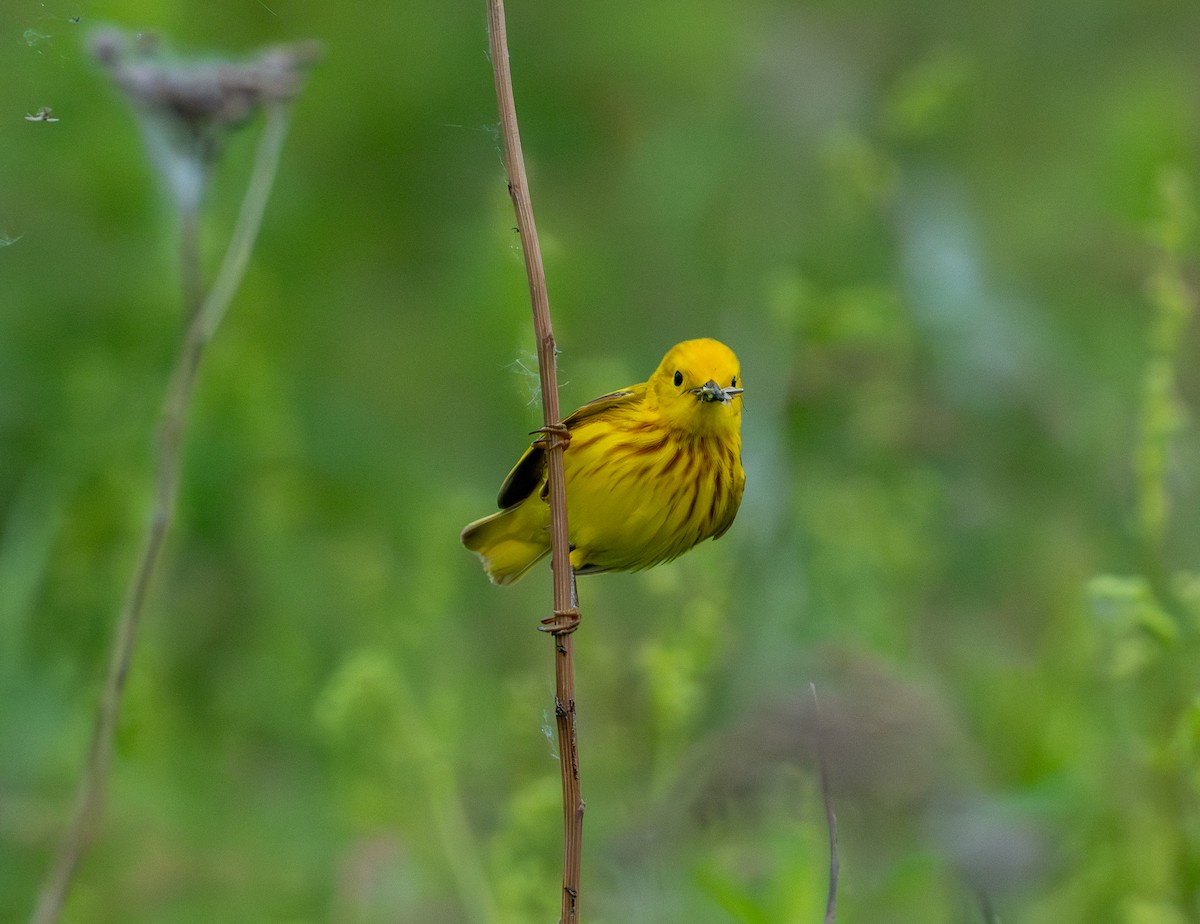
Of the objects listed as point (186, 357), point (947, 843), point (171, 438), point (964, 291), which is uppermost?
point (964, 291)

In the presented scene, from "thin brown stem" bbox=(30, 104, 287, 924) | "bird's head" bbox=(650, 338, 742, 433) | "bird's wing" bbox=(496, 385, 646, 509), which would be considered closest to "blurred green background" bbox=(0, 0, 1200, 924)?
"bird's wing" bbox=(496, 385, 646, 509)

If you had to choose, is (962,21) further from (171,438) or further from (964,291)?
(171,438)

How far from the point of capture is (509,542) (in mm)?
3650

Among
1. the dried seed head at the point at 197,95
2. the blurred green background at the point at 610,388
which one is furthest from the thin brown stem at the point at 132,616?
the blurred green background at the point at 610,388

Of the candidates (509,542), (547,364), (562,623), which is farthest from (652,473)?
(547,364)

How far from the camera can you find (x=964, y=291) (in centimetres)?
545

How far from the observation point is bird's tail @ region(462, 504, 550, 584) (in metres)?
3.57

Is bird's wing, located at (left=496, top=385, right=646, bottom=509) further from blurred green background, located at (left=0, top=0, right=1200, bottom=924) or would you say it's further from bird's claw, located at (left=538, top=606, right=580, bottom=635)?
bird's claw, located at (left=538, top=606, right=580, bottom=635)

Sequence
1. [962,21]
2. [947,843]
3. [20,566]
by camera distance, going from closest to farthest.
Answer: [947,843]
[20,566]
[962,21]

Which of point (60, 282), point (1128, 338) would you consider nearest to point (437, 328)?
point (60, 282)

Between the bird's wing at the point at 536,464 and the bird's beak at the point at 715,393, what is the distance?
0.29 meters

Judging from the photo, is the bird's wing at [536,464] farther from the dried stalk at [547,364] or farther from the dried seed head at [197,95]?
the dried seed head at [197,95]

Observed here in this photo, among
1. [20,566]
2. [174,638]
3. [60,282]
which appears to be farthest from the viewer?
[60,282]

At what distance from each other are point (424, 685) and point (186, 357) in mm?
1761
